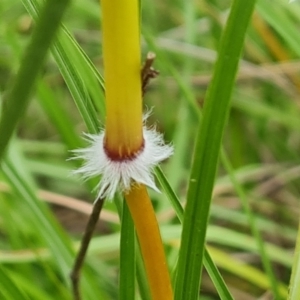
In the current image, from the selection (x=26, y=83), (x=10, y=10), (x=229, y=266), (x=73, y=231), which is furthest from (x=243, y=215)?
(x=26, y=83)

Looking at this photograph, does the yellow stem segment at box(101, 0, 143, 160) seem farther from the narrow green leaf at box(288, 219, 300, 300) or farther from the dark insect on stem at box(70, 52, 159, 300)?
the narrow green leaf at box(288, 219, 300, 300)

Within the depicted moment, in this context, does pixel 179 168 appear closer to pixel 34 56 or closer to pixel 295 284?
pixel 295 284

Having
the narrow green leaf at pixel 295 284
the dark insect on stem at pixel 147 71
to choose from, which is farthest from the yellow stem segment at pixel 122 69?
the narrow green leaf at pixel 295 284

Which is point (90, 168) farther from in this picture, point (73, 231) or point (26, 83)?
point (73, 231)

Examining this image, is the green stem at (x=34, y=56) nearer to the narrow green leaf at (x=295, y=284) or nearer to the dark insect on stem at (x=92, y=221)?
the dark insect on stem at (x=92, y=221)

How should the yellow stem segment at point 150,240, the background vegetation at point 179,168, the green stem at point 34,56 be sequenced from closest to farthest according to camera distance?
the green stem at point 34,56
the yellow stem segment at point 150,240
the background vegetation at point 179,168

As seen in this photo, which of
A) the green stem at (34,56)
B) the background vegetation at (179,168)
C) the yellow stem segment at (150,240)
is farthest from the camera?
the background vegetation at (179,168)

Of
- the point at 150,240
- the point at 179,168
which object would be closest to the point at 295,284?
the point at 150,240
